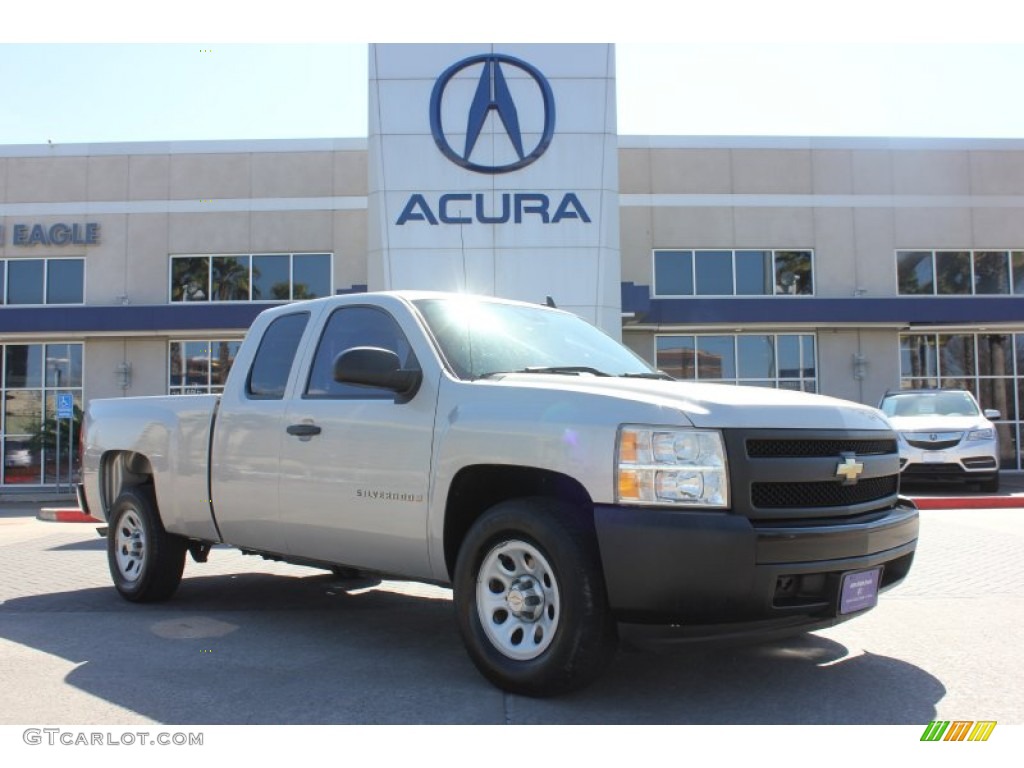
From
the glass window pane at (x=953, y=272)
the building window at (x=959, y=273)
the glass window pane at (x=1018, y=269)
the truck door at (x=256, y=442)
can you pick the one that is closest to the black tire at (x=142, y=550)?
the truck door at (x=256, y=442)

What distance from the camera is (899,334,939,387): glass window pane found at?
77.7 feet

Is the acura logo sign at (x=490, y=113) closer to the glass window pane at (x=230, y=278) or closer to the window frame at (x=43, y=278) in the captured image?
the glass window pane at (x=230, y=278)

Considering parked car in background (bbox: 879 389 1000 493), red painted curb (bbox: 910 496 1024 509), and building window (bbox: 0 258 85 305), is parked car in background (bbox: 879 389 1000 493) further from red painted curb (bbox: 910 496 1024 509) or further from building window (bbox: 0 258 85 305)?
building window (bbox: 0 258 85 305)

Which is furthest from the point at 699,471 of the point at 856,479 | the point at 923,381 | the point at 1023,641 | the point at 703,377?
the point at 923,381

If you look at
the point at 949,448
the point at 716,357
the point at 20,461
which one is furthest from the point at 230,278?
the point at 949,448

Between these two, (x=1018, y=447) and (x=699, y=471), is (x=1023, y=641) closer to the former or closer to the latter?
(x=699, y=471)

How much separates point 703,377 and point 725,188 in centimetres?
491

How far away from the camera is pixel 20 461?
23.7 meters

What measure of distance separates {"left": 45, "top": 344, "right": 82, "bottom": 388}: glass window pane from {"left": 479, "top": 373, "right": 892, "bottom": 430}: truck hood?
22.1 metres

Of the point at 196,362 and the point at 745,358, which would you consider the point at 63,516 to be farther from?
the point at 745,358

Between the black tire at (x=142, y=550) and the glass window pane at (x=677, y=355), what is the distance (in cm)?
1785

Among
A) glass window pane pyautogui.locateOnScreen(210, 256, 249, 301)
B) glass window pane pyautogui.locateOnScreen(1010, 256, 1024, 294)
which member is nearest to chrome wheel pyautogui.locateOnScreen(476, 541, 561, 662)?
glass window pane pyautogui.locateOnScreen(210, 256, 249, 301)

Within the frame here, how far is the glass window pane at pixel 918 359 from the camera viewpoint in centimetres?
2369

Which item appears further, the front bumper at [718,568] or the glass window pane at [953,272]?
the glass window pane at [953,272]
